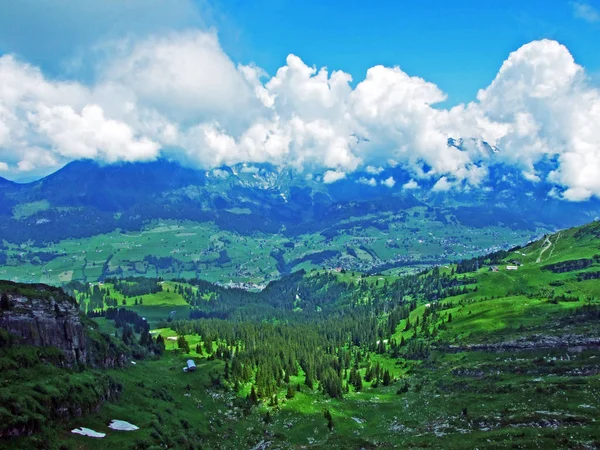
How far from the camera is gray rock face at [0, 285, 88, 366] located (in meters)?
82.2

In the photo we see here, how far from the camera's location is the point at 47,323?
8750 centimetres

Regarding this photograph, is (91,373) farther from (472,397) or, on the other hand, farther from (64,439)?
(472,397)

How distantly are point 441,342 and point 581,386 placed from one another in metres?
94.0

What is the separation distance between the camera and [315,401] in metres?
131

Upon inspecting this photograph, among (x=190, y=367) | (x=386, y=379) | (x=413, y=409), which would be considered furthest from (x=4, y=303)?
(x=386, y=379)

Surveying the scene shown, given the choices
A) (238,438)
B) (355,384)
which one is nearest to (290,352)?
(355,384)

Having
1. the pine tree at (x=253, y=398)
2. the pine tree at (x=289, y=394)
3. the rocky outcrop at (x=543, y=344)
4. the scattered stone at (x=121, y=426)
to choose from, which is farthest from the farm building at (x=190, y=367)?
the rocky outcrop at (x=543, y=344)

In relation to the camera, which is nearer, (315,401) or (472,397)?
(472,397)

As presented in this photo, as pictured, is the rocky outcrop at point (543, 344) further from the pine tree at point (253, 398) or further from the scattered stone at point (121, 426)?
the scattered stone at point (121, 426)

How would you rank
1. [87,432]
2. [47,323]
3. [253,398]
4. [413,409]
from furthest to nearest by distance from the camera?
[253,398] → [413,409] → [47,323] → [87,432]

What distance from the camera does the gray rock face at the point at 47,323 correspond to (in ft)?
270

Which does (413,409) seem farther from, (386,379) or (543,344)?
(543,344)

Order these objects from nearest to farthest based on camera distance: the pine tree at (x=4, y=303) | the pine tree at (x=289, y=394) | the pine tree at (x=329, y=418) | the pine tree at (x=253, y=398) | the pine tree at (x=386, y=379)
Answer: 1. the pine tree at (x=4, y=303)
2. the pine tree at (x=329, y=418)
3. the pine tree at (x=253, y=398)
4. the pine tree at (x=289, y=394)
5. the pine tree at (x=386, y=379)

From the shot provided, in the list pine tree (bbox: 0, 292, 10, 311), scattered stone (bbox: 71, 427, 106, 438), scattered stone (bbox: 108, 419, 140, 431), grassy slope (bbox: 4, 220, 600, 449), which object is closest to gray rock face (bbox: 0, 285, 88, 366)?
pine tree (bbox: 0, 292, 10, 311)
